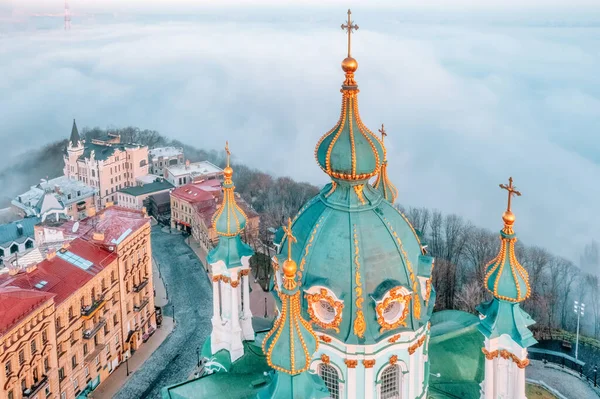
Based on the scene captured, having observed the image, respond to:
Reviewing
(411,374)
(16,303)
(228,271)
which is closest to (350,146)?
(228,271)

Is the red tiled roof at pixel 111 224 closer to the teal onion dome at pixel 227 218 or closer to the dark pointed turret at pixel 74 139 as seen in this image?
the teal onion dome at pixel 227 218

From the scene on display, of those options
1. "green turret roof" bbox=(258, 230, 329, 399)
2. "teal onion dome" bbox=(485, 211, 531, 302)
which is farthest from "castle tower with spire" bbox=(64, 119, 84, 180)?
"teal onion dome" bbox=(485, 211, 531, 302)

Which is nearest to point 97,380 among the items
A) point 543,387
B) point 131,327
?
point 131,327

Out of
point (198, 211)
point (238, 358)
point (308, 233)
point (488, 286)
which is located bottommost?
point (198, 211)

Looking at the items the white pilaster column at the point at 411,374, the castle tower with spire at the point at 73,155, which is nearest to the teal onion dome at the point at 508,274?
the white pilaster column at the point at 411,374

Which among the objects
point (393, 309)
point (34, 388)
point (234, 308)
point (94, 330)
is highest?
point (393, 309)

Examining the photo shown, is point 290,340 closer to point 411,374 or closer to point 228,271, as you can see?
point 411,374

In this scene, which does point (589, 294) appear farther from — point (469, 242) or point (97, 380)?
point (97, 380)
